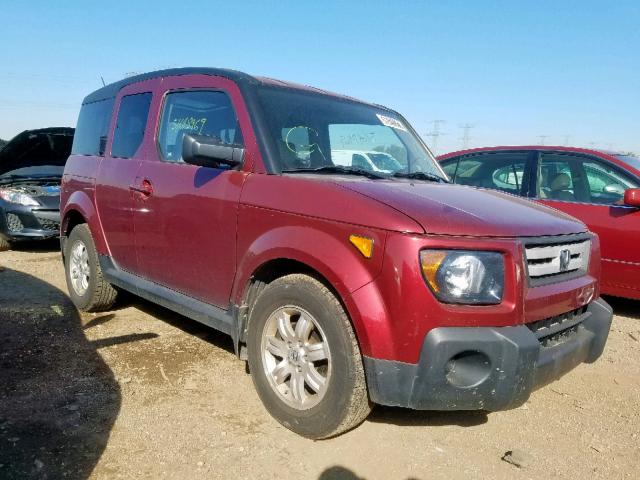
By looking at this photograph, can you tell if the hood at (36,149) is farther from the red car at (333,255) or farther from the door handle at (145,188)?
the door handle at (145,188)

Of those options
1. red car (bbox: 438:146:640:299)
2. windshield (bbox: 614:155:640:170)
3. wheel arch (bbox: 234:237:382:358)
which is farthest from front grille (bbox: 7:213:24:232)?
windshield (bbox: 614:155:640:170)

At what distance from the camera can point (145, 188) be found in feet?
11.8

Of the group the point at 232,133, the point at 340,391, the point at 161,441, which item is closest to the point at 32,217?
the point at 232,133

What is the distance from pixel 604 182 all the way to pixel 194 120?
12.8ft

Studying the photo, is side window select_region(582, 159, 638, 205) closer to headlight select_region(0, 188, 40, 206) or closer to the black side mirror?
the black side mirror

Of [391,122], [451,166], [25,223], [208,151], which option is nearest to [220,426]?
[208,151]

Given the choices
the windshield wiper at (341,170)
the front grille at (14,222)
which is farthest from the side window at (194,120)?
the front grille at (14,222)

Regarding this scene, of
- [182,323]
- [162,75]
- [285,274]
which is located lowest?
[182,323]

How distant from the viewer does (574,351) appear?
2.56m

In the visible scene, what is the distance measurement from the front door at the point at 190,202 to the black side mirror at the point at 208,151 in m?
0.11

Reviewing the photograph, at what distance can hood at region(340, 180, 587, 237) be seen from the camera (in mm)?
2268

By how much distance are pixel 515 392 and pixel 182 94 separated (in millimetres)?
2790

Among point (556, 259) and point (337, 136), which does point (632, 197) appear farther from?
point (337, 136)

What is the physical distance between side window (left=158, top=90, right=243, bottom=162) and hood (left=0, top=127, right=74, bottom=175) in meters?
5.80
